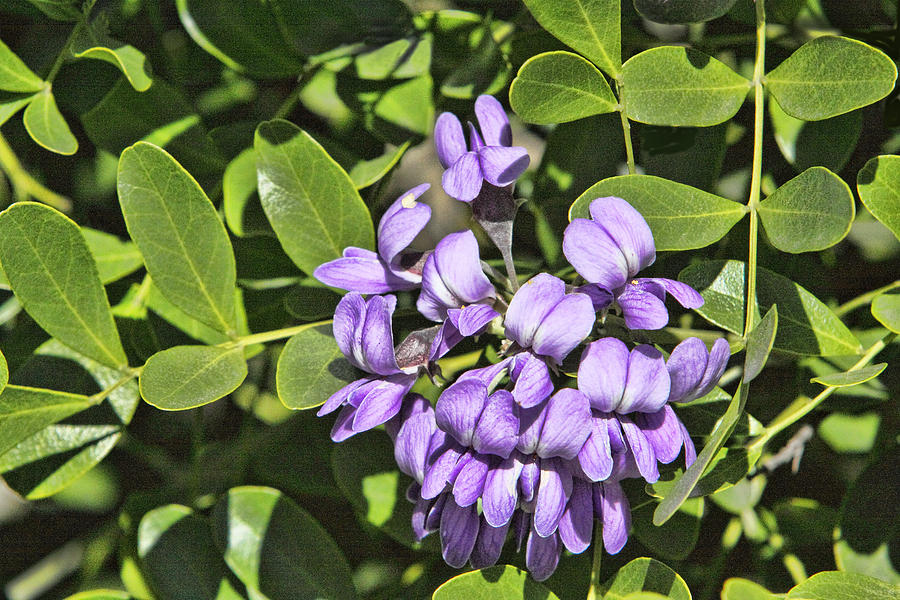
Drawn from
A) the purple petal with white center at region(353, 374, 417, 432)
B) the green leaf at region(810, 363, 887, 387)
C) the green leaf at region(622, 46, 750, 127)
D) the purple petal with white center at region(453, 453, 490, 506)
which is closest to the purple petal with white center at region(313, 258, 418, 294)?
the purple petal with white center at region(353, 374, 417, 432)

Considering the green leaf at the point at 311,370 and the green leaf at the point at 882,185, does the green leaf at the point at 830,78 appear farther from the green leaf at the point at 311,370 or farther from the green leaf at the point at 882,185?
the green leaf at the point at 311,370

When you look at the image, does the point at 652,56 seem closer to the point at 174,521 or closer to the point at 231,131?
the point at 231,131

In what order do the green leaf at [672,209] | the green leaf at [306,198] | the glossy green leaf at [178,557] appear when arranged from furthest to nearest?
the glossy green leaf at [178,557], the green leaf at [306,198], the green leaf at [672,209]

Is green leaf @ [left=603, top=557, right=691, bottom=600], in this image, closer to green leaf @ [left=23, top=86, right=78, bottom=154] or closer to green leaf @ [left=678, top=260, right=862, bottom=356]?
green leaf @ [left=678, top=260, right=862, bottom=356]

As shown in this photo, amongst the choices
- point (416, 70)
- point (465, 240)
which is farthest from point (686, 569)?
point (416, 70)

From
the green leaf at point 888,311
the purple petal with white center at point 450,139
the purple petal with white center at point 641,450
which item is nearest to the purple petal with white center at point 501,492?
the purple petal with white center at point 641,450
